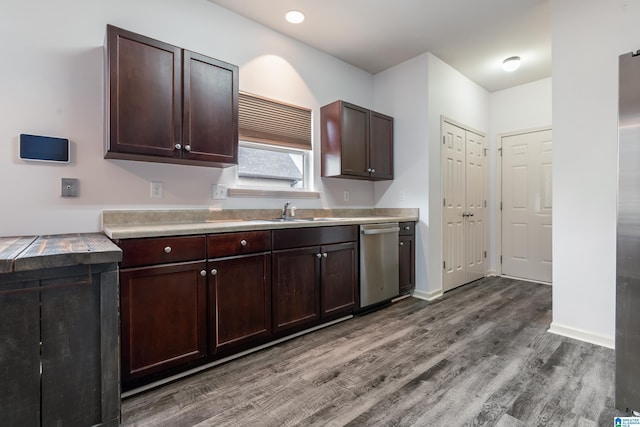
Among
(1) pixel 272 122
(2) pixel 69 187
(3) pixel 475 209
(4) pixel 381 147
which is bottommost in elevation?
(3) pixel 475 209

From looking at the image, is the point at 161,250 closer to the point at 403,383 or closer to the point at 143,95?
the point at 143,95

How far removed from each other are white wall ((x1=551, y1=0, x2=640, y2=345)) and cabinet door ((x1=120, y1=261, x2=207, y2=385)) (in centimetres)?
280

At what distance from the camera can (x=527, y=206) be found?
4199 mm

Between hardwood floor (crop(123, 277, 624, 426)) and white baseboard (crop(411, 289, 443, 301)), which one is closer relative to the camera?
hardwood floor (crop(123, 277, 624, 426))

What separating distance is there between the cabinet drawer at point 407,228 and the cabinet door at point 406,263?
45 millimetres

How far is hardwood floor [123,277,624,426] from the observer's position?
4.98 ft

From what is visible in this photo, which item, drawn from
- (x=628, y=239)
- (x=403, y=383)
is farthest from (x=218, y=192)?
(x=628, y=239)

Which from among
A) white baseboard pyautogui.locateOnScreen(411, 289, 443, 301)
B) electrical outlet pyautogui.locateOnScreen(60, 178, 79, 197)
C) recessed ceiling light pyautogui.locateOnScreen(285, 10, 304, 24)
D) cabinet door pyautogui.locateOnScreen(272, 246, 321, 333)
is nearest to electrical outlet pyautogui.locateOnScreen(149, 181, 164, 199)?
electrical outlet pyautogui.locateOnScreen(60, 178, 79, 197)

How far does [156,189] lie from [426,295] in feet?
9.51

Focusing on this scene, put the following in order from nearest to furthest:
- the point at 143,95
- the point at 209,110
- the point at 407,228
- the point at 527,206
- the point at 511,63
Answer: the point at 143,95 < the point at 209,110 < the point at 407,228 < the point at 511,63 < the point at 527,206

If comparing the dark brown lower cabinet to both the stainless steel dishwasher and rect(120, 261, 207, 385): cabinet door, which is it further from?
the stainless steel dishwasher

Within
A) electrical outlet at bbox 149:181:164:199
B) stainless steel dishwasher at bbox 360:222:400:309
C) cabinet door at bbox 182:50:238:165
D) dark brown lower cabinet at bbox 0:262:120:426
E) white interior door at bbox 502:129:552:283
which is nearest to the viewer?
dark brown lower cabinet at bbox 0:262:120:426

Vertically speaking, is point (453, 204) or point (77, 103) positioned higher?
point (77, 103)

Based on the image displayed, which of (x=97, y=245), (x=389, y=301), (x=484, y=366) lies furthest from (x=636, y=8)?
(x=97, y=245)
